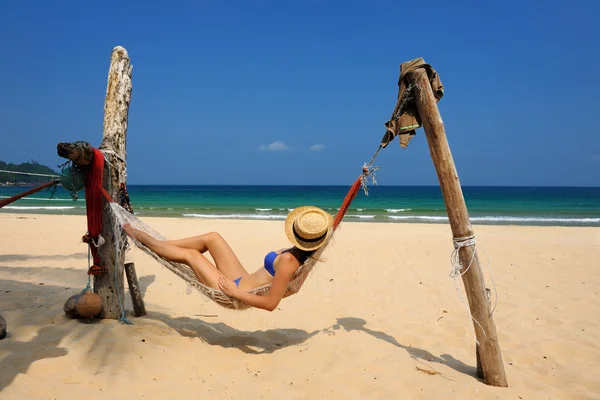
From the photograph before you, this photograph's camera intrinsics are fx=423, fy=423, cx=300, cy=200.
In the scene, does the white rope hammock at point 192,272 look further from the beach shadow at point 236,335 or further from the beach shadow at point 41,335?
the beach shadow at point 41,335

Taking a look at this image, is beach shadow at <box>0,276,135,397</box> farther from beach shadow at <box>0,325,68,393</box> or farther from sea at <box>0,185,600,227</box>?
sea at <box>0,185,600,227</box>

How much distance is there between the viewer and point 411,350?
2.99 meters

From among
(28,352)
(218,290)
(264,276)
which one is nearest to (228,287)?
(218,290)

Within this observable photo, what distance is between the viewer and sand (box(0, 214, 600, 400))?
237cm

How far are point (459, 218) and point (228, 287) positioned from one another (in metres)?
1.46

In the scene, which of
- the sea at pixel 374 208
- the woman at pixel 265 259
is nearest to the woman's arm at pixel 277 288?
the woman at pixel 265 259

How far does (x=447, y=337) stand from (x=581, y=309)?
5.20 feet

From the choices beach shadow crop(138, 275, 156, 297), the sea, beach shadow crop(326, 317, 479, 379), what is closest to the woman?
beach shadow crop(326, 317, 479, 379)

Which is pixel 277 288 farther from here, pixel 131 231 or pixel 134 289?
pixel 134 289

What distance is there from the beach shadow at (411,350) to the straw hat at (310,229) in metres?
1.07

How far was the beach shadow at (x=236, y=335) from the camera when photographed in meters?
3.06

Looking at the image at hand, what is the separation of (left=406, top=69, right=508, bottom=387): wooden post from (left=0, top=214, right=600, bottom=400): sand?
0.51ft

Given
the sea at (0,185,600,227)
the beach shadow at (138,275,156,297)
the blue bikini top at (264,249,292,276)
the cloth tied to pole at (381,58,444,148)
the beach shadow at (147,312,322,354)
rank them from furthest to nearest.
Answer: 1. the sea at (0,185,600,227)
2. the beach shadow at (138,275,156,297)
3. the beach shadow at (147,312,322,354)
4. the blue bikini top at (264,249,292,276)
5. the cloth tied to pole at (381,58,444,148)

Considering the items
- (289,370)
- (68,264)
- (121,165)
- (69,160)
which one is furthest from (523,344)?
(68,264)
